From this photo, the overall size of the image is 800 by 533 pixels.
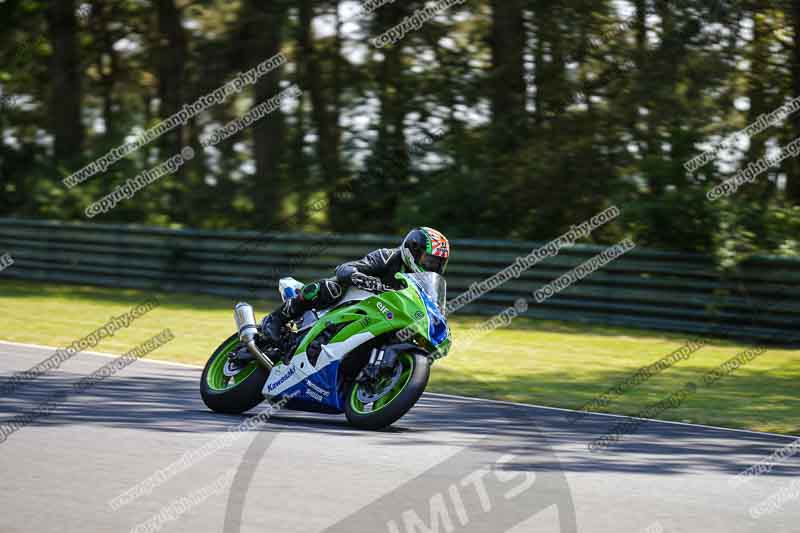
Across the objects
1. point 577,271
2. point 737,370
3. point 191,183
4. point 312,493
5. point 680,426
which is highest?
point 312,493

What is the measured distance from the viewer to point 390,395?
8.14 meters

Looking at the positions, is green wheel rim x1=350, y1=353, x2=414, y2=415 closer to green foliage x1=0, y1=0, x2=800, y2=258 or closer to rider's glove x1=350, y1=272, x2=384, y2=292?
rider's glove x1=350, y1=272, x2=384, y2=292

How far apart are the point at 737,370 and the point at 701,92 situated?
7.65m

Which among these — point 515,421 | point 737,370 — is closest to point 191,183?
point 737,370

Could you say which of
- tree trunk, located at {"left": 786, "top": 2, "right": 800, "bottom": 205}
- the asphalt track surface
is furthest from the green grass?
tree trunk, located at {"left": 786, "top": 2, "right": 800, "bottom": 205}

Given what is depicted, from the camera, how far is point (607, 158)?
20.2 meters

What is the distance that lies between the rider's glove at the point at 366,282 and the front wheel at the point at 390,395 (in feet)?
1.91

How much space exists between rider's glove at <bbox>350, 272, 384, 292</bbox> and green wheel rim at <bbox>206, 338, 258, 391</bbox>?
114cm

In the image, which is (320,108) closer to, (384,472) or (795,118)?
(795,118)

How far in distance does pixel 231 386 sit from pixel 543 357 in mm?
5868

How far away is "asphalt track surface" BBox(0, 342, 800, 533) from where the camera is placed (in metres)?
5.60

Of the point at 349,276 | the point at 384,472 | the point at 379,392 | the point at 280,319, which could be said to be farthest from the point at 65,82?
the point at 384,472

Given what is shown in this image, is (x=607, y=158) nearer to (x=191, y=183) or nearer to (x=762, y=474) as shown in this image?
(x=191, y=183)

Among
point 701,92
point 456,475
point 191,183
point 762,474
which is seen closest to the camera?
point 456,475
